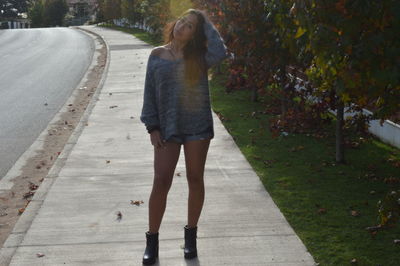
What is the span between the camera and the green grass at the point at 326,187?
5168mm

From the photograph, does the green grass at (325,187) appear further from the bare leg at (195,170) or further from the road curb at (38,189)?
the road curb at (38,189)

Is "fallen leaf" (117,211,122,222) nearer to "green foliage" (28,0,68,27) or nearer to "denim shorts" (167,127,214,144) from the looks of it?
"denim shorts" (167,127,214,144)

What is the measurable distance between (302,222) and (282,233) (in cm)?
46

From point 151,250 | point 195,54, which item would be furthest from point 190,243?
point 195,54

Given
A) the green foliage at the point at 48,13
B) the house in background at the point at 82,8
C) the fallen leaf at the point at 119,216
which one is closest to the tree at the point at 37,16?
the green foliage at the point at 48,13

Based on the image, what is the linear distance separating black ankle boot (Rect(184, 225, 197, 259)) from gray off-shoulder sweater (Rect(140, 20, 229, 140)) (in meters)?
0.77

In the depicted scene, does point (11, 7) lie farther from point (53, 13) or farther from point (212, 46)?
point (212, 46)

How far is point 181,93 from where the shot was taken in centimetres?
444

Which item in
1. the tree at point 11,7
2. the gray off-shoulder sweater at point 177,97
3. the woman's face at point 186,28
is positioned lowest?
the tree at point 11,7

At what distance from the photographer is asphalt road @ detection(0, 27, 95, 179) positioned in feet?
34.9

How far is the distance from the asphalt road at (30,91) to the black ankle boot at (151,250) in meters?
4.17

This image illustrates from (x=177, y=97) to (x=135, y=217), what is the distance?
5.98 ft

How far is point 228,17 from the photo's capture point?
11.4 m

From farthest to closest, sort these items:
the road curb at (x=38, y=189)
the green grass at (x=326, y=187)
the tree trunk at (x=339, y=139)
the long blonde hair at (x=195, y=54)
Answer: the tree trunk at (x=339, y=139) < the road curb at (x=38, y=189) < the green grass at (x=326, y=187) < the long blonde hair at (x=195, y=54)
